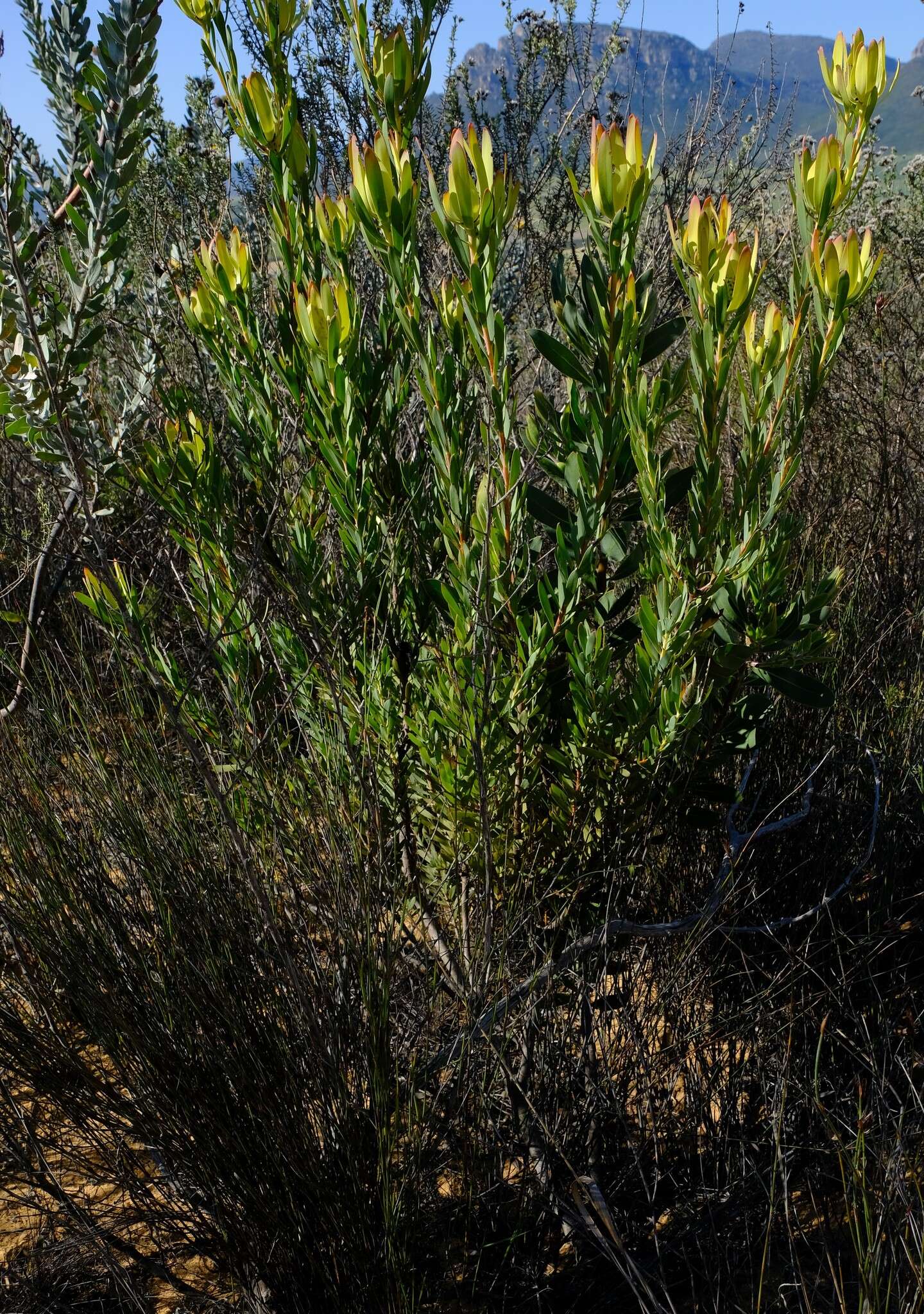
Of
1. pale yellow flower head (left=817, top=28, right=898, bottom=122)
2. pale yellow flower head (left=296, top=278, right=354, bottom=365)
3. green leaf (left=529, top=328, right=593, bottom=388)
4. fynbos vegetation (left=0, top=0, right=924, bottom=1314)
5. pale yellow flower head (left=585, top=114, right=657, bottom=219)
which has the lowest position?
fynbos vegetation (left=0, top=0, right=924, bottom=1314)

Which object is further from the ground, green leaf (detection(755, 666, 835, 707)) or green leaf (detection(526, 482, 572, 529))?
green leaf (detection(526, 482, 572, 529))

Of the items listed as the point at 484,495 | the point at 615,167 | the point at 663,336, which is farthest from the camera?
the point at 663,336

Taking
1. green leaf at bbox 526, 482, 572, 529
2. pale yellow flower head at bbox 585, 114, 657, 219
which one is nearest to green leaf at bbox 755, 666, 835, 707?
green leaf at bbox 526, 482, 572, 529

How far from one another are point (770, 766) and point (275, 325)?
5.01ft

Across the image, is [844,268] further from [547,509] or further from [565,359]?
[547,509]

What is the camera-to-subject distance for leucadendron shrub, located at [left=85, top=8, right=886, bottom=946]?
1.61 meters

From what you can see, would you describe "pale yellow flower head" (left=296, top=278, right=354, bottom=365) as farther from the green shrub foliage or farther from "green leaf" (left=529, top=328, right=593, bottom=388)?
"green leaf" (left=529, top=328, right=593, bottom=388)

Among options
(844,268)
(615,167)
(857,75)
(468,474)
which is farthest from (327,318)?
(857,75)

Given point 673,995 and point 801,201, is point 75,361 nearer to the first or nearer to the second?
point 801,201

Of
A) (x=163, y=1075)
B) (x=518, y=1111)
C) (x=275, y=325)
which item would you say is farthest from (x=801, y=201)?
(x=163, y=1075)

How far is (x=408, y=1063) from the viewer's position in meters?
1.80

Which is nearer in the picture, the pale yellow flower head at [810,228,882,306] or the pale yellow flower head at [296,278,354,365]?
the pale yellow flower head at [810,228,882,306]

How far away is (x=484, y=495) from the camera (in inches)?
65.3

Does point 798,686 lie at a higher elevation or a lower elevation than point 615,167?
lower
